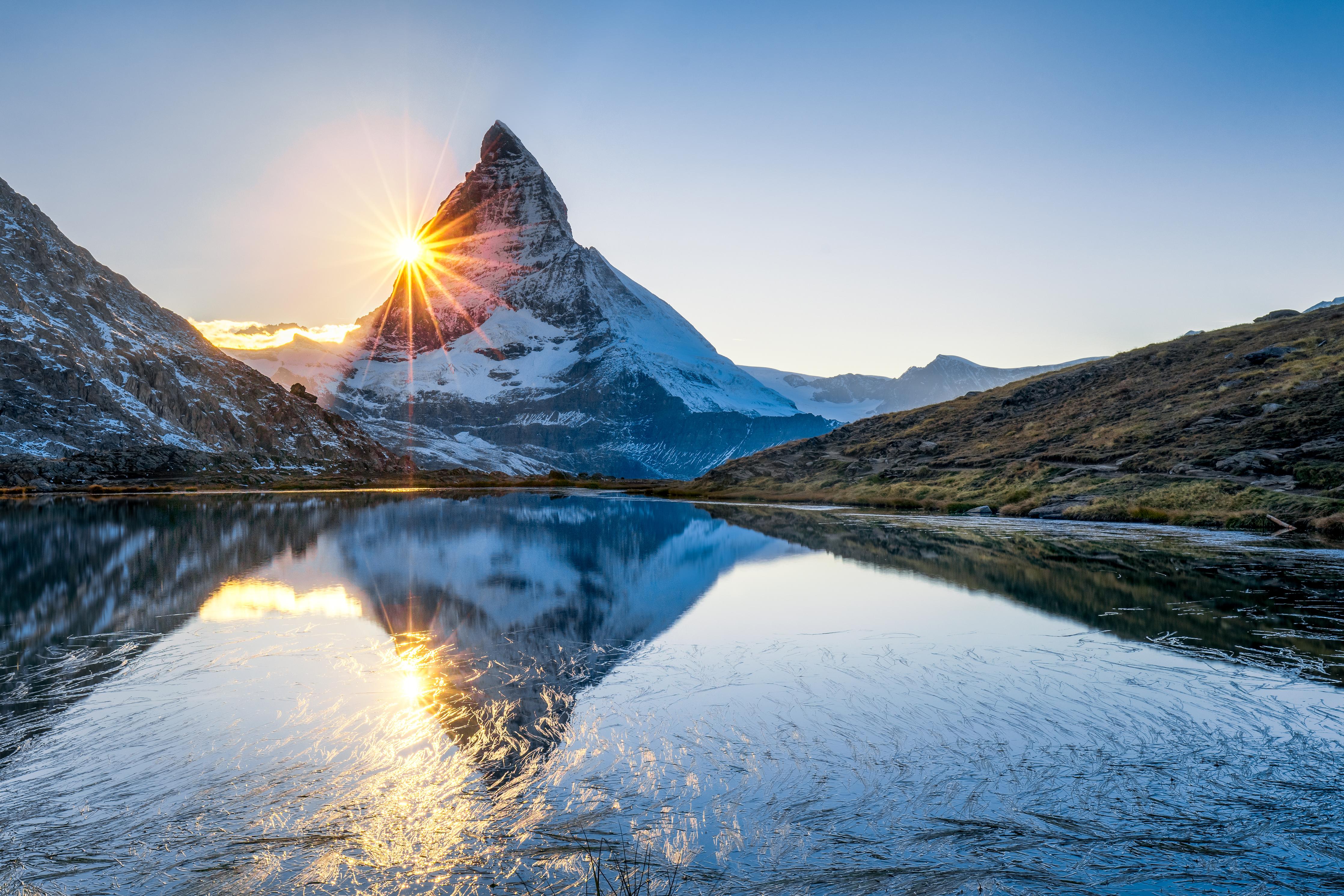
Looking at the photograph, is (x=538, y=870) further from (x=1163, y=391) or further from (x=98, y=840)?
(x=1163, y=391)

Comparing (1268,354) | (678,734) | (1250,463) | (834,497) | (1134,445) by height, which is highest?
(1268,354)

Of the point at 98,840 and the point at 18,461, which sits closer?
the point at 98,840

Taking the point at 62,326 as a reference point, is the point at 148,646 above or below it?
below

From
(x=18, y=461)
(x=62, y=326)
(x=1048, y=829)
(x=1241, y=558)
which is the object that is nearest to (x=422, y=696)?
(x=1048, y=829)

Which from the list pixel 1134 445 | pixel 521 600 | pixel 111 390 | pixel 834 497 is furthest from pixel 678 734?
pixel 111 390

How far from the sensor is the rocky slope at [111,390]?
315ft

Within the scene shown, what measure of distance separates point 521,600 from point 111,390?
120 metres

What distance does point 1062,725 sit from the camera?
31.6 ft

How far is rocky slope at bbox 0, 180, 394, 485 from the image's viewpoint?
96062mm

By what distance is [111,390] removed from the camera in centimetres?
10875

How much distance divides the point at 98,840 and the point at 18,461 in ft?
354

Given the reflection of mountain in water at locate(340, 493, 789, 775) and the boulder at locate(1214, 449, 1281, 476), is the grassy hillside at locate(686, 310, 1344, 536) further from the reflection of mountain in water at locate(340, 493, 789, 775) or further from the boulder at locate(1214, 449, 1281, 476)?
the reflection of mountain in water at locate(340, 493, 789, 775)

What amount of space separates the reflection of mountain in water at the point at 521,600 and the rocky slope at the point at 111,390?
7806 centimetres

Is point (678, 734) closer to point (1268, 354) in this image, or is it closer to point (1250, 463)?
point (1250, 463)
